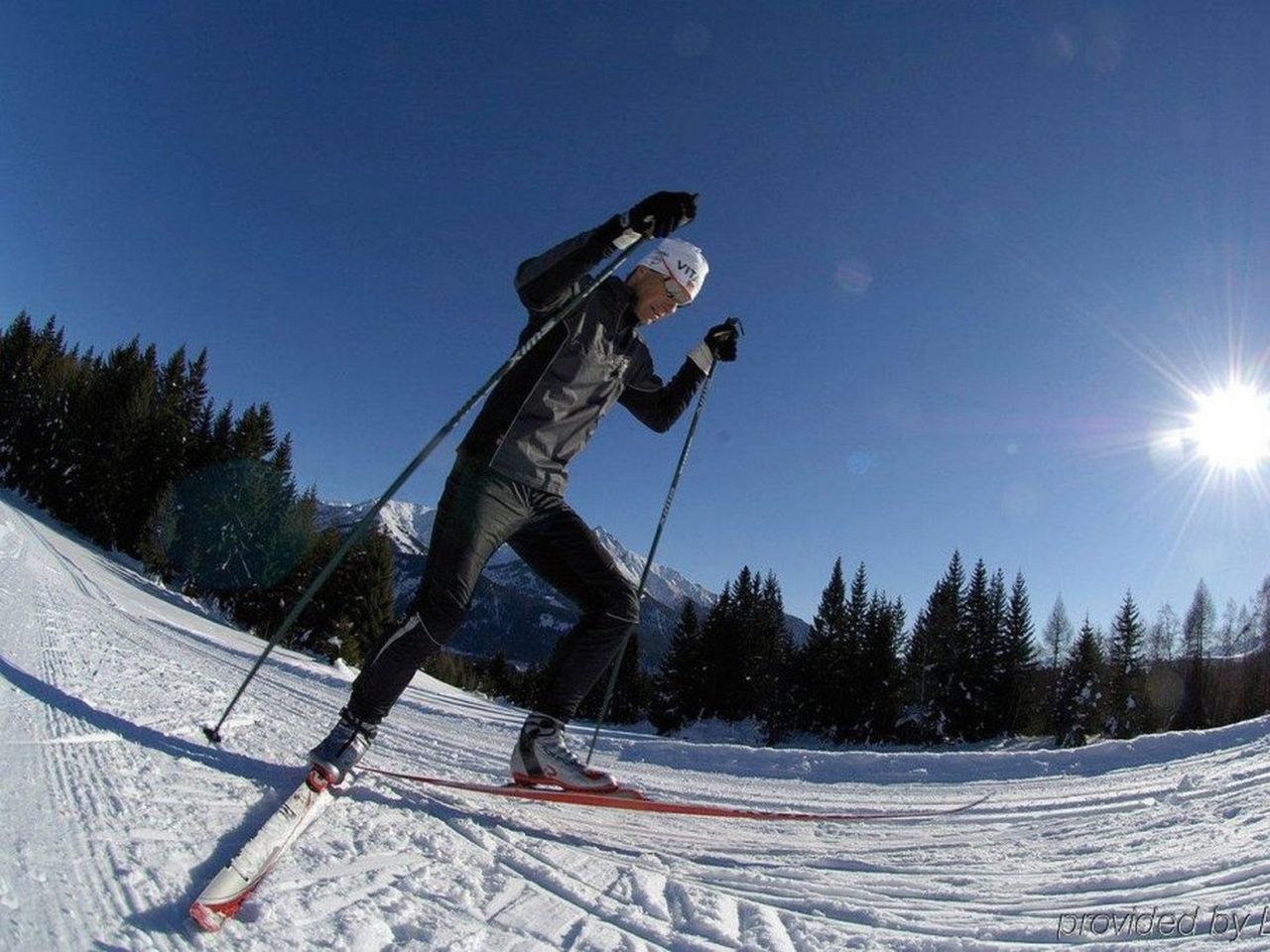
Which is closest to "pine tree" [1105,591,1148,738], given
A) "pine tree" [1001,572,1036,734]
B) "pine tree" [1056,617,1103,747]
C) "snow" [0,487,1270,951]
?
"pine tree" [1056,617,1103,747]

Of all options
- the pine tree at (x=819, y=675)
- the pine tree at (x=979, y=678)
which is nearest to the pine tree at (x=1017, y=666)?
the pine tree at (x=979, y=678)

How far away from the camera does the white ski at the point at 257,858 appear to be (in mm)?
1411

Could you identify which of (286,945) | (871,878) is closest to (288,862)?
(286,945)

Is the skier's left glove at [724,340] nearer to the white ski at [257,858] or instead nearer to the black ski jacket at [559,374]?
the black ski jacket at [559,374]

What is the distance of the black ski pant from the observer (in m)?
2.73

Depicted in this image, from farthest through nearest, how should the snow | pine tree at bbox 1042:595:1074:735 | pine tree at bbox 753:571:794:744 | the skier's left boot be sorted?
pine tree at bbox 1042:595:1074:735 < pine tree at bbox 753:571:794:744 < the skier's left boot < the snow

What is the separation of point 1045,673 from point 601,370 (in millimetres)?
54883

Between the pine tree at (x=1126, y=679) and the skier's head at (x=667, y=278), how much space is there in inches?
1936

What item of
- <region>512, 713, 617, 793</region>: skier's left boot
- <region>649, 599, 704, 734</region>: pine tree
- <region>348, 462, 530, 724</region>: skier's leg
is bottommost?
<region>512, 713, 617, 793</region>: skier's left boot

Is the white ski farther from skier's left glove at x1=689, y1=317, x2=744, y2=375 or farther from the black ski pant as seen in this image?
skier's left glove at x1=689, y1=317, x2=744, y2=375

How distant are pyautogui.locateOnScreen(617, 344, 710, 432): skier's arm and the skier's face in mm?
378

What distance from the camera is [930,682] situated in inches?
1762

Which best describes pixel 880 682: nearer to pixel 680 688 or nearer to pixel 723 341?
pixel 680 688

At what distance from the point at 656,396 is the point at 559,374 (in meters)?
0.98
